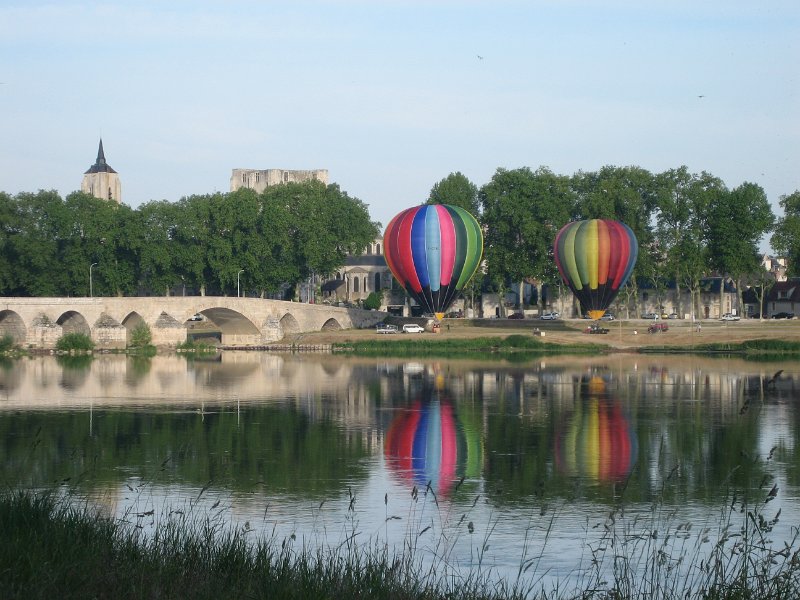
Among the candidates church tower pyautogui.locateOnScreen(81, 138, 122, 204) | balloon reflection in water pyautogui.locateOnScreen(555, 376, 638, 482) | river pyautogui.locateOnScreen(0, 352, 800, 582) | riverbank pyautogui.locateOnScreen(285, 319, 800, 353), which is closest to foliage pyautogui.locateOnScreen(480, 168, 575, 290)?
riverbank pyautogui.locateOnScreen(285, 319, 800, 353)

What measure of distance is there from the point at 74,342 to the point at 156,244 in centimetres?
1642

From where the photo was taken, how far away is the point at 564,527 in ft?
68.6

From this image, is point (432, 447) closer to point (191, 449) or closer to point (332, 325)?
point (191, 449)

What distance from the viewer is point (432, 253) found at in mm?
65438

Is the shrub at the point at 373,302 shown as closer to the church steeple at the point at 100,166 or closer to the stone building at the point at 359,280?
the stone building at the point at 359,280

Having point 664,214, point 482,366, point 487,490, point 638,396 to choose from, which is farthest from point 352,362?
point 487,490

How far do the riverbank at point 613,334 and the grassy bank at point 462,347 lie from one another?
0.20 metres

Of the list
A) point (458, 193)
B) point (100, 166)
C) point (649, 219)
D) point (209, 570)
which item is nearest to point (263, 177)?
point (100, 166)

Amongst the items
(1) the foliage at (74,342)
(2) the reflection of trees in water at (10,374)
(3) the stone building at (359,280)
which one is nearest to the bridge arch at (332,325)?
(1) the foliage at (74,342)

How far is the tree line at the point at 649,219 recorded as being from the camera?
81.2m

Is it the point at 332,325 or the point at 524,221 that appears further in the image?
the point at 524,221

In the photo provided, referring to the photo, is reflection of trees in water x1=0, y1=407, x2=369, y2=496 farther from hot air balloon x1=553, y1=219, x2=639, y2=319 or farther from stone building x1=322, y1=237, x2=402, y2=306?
stone building x1=322, y1=237, x2=402, y2=306

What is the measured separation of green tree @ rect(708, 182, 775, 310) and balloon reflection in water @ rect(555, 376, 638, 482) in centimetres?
4154

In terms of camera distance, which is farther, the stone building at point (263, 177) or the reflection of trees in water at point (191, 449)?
the stone building at point (263, 177)
